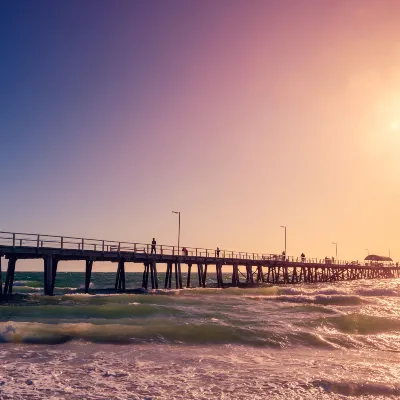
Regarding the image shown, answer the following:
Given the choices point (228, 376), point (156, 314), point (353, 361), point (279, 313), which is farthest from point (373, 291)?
point (228, 376)

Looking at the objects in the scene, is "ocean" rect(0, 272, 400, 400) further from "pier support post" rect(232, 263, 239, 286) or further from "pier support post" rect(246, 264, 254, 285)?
"pier support post" rect(246, 264, 254, 285)

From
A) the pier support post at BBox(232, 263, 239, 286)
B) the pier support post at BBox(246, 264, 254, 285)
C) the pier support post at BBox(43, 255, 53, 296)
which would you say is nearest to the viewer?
the pier support post at BBox(43, 255, 53, 296)

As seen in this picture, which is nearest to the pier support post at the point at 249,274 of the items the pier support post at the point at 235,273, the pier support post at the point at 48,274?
the pier support post at the point at 235,273

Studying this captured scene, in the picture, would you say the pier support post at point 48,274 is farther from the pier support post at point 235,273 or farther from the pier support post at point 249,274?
the pier support post at point 249,274

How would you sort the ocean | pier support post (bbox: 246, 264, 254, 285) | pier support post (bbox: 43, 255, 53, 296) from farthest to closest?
pier support post (bbox: 246, 264, 254, 285), pier support post (bbox: 43, 255, 53, 296), the ocean

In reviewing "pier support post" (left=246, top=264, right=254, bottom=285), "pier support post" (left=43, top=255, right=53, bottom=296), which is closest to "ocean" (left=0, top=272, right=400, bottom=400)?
"pier support post" (left=43, top=255, right=53, bottom=296)

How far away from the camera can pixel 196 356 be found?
11.0 m

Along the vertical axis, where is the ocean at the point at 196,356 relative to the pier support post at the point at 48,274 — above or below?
below

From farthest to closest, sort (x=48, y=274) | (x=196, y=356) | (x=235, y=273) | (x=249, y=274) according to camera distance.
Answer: (x=249, y=274)
(x=235, y=273)
(x=48, y=274)
(x=196, y=356)

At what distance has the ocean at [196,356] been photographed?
791cm

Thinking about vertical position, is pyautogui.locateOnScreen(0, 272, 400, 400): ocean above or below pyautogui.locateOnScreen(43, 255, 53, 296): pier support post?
below

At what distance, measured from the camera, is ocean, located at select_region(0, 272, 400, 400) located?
7.91 meters

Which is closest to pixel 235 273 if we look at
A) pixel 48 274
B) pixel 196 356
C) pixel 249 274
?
pixel 249 274

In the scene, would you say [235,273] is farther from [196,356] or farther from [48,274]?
[196,356]
